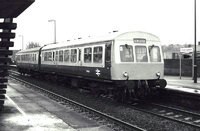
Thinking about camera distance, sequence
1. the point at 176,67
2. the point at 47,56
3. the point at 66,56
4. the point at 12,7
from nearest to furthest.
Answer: the point at 12,7 < the point at 66,56 < the point at 47,56 < the point at 176,67

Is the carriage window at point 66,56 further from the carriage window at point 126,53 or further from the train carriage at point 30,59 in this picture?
the train carriage at point 30,59

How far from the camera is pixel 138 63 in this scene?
12.8 metres

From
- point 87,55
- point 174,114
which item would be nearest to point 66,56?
point 87,55

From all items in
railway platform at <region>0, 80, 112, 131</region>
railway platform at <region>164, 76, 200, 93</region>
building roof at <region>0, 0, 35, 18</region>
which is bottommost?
railway platform at <region>0, 80, 112, 131</region>

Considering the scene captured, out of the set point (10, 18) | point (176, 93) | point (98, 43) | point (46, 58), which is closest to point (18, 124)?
point (10, 18)

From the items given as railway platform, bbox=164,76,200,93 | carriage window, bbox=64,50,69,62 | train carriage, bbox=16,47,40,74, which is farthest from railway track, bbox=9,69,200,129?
train carriage, bbox=16,47,40,74

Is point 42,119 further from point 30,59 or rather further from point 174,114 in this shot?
point 30,59

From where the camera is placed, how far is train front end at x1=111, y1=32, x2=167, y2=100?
12.4 m

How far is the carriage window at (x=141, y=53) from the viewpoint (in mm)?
12969

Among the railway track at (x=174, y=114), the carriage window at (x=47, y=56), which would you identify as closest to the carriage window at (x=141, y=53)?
the railway track at (x=174, y=114)

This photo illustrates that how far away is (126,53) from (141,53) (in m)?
0.79

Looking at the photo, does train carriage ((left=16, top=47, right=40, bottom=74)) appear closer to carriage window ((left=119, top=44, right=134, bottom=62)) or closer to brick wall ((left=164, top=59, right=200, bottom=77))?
carriage window ((left=119, top=44, right=134, bottom=62))

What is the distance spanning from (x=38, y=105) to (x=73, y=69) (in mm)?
5087

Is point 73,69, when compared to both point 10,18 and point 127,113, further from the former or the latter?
point 10,18
